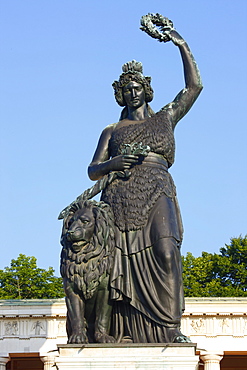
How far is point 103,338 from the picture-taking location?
1312 cm

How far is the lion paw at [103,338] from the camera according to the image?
13.1m

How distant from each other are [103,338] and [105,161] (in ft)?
10.0

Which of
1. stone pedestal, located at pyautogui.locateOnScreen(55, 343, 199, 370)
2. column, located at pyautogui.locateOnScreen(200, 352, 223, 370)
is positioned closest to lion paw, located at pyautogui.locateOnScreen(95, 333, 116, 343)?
stone pedestal, located at pyautogui.locateOnScreen(55, 343, 199, 370)

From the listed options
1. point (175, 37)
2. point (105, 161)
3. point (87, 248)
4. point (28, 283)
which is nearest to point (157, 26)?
point (175, 37)

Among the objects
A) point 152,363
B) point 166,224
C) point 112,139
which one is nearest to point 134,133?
point 112,139

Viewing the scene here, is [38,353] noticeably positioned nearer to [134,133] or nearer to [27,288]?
[27,288]

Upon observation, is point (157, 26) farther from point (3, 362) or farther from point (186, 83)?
point (3, 362)

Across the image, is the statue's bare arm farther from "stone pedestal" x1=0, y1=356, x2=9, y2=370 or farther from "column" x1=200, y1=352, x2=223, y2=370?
"stone pedestal" x1=0, y1=356, x2=9, y2=370

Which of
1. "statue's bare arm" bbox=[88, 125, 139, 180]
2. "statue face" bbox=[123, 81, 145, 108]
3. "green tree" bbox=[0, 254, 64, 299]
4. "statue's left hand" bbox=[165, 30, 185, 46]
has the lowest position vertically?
"statue's bare arm" bbox=[88, 125, 139, 180]

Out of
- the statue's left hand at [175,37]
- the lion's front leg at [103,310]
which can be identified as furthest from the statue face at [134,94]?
the lion's front leg at [103,310]

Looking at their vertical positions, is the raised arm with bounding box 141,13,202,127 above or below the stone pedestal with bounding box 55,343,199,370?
above

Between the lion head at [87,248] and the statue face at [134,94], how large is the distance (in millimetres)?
2194

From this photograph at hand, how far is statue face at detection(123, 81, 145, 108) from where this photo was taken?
14.7 m

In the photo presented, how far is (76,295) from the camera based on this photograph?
1318cm
